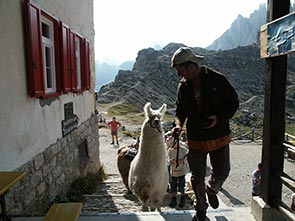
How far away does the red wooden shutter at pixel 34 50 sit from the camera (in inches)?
173

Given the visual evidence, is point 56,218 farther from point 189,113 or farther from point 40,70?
point 40,70

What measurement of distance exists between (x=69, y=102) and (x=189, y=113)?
14.3ft

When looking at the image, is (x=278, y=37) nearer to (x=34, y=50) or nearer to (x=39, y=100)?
(x=34, y=50)

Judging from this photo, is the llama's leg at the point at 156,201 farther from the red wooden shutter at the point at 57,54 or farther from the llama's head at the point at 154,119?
the red wooden shutter at the point at 57,54

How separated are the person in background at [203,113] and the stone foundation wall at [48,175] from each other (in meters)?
2.40

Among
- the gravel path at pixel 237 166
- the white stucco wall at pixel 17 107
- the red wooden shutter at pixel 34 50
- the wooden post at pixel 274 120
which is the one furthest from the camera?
the gravel path at pixel 237 166

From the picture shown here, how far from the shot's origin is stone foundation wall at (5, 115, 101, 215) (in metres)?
4.12

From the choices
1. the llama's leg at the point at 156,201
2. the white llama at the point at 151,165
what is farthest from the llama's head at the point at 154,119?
the llama's leg at the point at 156,201

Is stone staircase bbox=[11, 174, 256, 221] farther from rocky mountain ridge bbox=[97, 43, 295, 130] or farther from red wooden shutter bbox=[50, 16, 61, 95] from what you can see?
rocky mountain ridge bbox=[97, 43, 295, 130]

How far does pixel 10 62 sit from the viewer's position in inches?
155

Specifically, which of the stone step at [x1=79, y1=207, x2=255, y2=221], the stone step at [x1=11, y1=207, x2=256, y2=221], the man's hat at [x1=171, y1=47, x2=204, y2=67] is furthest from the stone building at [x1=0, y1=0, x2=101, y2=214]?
the man's hat at [x1=171, y1=47, x2=204, y2=67]

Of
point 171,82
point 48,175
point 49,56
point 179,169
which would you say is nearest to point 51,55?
point 49,56

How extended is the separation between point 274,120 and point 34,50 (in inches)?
139

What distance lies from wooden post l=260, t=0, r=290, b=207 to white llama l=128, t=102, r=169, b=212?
1882 mm
